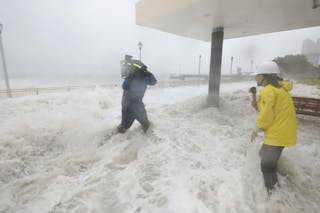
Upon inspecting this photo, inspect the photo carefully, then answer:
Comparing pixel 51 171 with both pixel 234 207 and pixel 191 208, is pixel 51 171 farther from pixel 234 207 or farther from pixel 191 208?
→ pixel 234 207

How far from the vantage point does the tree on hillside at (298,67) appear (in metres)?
15.5

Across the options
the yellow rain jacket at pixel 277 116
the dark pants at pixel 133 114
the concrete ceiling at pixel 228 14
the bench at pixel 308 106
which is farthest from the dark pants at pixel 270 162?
the bench at pixel 308 106

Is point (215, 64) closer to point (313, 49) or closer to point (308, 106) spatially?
point (308, 106)

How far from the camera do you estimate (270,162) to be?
2.12 m

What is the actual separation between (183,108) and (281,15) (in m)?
Answer: 4.55

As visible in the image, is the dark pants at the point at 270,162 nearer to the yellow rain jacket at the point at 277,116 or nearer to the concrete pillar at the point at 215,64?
the yellow rain jacket at the point at 277,116

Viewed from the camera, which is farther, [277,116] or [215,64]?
[215,64]

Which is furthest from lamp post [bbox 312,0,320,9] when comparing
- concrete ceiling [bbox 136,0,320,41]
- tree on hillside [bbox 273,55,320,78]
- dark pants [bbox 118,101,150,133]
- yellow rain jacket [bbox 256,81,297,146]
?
tree on hillside [bbox 273,55,320,78]

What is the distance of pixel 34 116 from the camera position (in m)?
4.69

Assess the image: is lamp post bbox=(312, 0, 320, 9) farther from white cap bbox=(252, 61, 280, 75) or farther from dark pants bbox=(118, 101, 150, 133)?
dark pants bbox=(118, 101, 150, 133)

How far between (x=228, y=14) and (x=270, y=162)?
494cm

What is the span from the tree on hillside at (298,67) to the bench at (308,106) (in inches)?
431

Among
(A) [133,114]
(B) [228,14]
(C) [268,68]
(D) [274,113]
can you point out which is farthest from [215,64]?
(D) [274,113]

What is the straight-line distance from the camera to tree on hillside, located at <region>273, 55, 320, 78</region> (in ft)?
50.8
